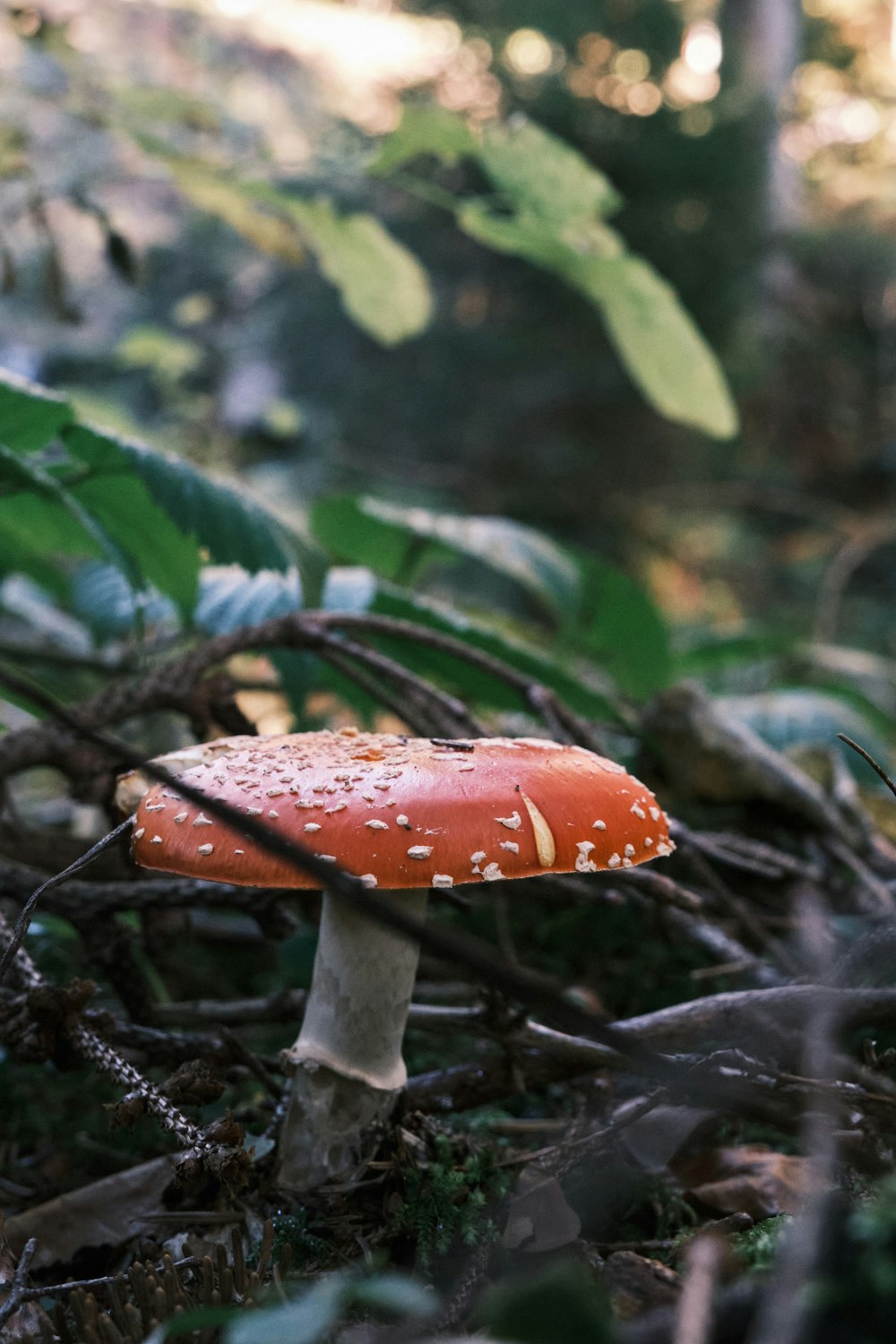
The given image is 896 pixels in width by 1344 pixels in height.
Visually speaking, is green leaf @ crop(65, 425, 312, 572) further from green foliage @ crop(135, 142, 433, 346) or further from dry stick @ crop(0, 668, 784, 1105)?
green foliage @ crop(135, 142, 433, 346)

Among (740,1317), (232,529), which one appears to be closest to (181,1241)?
(740,1317)

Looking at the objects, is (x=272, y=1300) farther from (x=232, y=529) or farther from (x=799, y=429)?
(x=799, y=429)

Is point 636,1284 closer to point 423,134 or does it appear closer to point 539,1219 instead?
point 539,1219

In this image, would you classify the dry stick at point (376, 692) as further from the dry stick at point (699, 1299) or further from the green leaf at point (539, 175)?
the green leaf at point (539, 175)

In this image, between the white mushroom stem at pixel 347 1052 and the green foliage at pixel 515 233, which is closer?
the white mushroom stem at pixel 347 1052

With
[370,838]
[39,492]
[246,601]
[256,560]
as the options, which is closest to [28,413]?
[39,492]

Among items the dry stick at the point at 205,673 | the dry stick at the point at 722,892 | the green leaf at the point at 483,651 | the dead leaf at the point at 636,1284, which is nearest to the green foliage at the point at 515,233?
the green leaf at the point at 483,651
